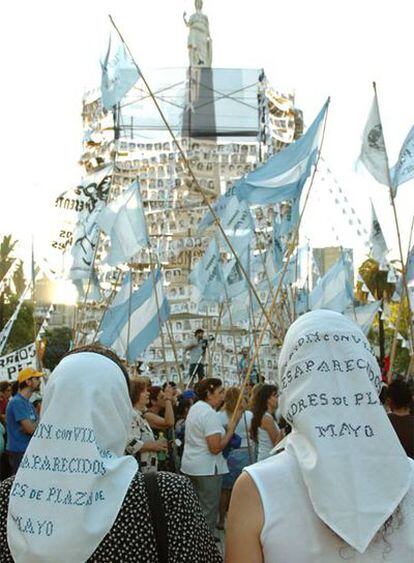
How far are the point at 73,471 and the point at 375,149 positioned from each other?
27.7 ft

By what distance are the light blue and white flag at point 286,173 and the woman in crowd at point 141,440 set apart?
4.42 m

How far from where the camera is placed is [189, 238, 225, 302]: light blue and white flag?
585 inches

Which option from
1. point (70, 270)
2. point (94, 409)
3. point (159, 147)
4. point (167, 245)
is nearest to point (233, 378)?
point (70, 270)

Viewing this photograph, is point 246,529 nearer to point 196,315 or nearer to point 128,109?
point 196,315

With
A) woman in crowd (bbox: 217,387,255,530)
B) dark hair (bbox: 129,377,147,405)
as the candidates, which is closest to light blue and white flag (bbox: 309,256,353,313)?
woman in crowd (bbox: 217,387,255,530)

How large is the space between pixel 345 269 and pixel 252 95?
1060 inches

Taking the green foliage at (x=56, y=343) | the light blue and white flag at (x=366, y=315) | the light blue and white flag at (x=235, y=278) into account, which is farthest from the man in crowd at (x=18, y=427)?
the green foliage at (x=56, y=343)

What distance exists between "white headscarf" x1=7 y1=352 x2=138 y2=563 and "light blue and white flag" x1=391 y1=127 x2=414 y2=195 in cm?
771

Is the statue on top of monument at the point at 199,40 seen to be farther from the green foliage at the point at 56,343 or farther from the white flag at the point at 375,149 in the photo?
the white flag at the point at 375,149

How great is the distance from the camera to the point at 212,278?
1508 cm

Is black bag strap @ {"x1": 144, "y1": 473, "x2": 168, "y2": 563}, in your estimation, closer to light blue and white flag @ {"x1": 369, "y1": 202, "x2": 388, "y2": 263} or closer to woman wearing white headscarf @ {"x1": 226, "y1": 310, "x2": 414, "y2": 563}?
woman wearing white headscarf @ {"x1": 226, "y1": 310, "x2": 414, "y2": 563}

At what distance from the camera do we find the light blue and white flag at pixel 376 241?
13.0 metres

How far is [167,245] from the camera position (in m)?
35.1

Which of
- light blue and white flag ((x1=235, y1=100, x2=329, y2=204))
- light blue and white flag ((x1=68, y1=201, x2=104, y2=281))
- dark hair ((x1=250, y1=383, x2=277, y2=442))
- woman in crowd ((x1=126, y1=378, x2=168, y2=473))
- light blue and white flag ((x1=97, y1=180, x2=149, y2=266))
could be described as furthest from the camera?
light blue and white flag ((x1=68, y1=201, x2=104, y2=281))
